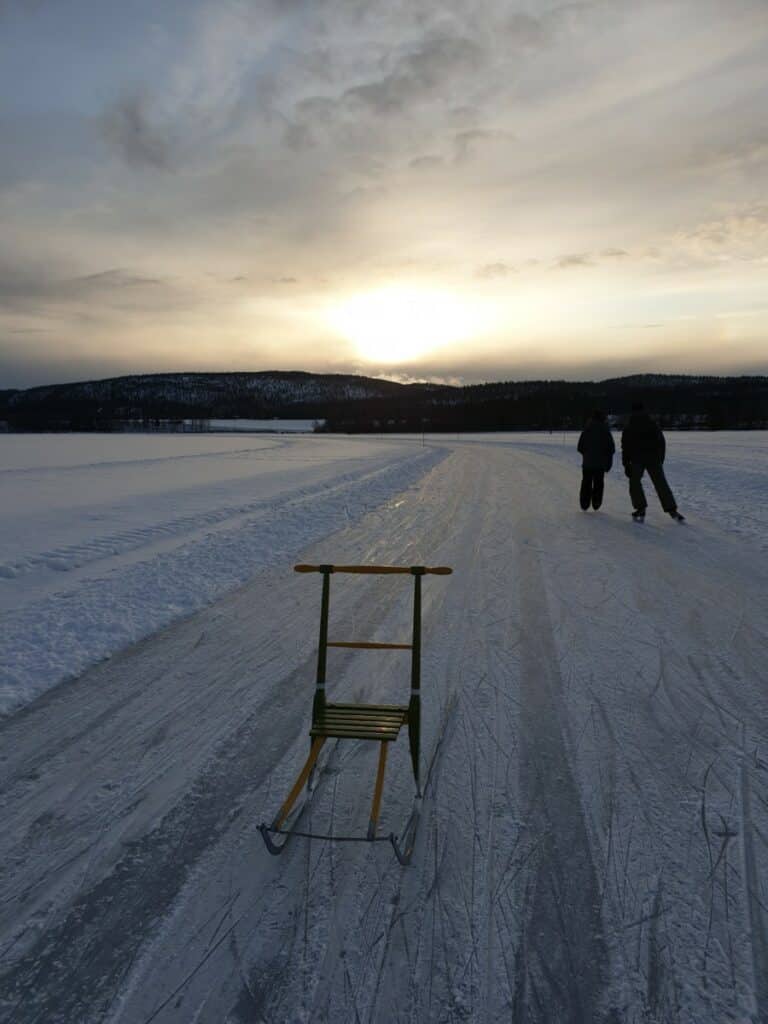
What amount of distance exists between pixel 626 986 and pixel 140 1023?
155 cm

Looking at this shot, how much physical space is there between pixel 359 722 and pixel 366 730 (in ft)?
0.41

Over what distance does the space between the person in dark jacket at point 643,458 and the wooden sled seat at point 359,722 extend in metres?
8.70

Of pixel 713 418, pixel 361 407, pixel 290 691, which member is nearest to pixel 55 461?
pixel 290 691

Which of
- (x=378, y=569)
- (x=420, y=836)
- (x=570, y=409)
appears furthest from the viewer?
(x=570, y=409)

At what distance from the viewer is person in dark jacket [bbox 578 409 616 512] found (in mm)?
11805

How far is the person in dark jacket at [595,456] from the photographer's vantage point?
11.8 metres

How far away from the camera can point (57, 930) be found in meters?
2.35

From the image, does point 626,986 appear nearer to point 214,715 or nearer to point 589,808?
point 589,808

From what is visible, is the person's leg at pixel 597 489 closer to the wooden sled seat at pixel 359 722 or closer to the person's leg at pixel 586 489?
the person's leg at pixel 586 489

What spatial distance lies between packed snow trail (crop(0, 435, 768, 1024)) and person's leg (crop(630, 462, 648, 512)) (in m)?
5.48

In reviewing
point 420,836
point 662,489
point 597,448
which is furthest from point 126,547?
point 662,489

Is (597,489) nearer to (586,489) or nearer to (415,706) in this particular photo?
(586,489)

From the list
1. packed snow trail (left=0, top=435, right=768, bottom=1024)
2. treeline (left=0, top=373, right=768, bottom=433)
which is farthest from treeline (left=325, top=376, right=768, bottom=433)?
packed snow trail (left=0, top=435, right=768, bottom=1024)

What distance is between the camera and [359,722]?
126 inches
